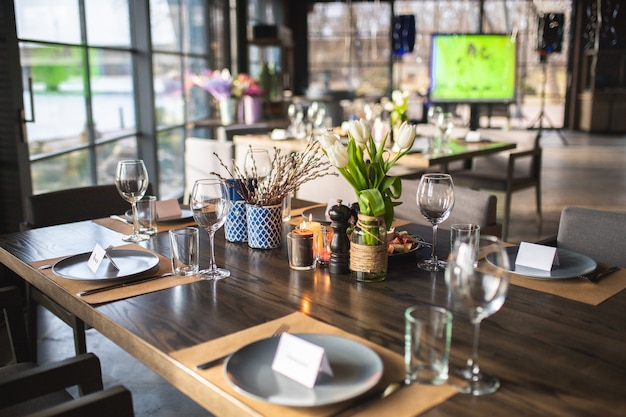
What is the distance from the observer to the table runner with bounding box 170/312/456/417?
1.00 meters

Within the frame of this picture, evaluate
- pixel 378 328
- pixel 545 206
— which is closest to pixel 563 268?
pixel 378 328

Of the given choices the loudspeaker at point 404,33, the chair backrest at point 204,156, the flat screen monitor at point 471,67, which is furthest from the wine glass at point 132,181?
the flat screen monitor at point 471,67

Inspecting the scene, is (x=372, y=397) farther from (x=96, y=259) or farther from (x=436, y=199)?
(x=96, y=259)

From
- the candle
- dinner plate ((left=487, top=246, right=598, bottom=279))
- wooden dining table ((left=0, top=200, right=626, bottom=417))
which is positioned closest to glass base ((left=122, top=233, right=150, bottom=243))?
wooden dining table ((left=0, top=200, right=626, bottom=417))

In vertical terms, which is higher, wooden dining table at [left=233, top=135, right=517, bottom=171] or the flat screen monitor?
the flat screen monitor

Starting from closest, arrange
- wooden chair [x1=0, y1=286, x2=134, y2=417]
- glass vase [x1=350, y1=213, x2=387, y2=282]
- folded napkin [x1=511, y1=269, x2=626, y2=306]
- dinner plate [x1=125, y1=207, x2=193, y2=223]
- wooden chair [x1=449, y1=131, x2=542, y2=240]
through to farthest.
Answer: wooden chair [x1=0, y1=286, x2=134, y2=417] < folded napkin [x1=511, y1=269, x2=626, y2=306] < glass vase [x1=350, y1=213, x2=387, y2=282] < dinner plate [x1=125, y1=207, x2=193, y2=223] < wooden chair [x1=449, y1=131, x2=542, y2=240]

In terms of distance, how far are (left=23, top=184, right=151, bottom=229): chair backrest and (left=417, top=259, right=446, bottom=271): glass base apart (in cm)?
157

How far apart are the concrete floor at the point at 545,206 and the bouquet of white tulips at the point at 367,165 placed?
130 cm

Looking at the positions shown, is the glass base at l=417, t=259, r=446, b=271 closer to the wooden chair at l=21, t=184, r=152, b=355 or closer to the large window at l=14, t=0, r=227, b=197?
the wooden chair at l=21, t=184, r=152, b=355

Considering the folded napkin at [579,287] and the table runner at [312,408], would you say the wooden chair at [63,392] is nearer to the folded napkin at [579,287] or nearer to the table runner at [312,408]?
the table runner at [312,408]

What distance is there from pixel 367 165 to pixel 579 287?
60cm

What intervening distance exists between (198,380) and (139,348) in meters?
0.23

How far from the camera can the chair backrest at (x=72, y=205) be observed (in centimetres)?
261

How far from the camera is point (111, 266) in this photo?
1.75 metres
